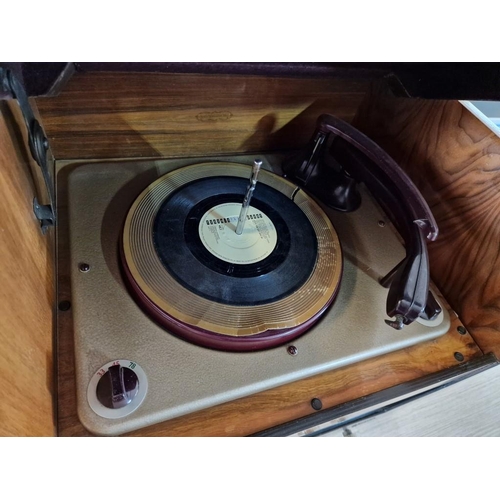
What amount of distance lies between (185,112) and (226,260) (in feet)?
1.14

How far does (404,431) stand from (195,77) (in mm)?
874

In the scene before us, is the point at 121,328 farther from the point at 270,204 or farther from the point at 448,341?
the point at 448,341

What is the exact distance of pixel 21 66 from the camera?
21.4 inches

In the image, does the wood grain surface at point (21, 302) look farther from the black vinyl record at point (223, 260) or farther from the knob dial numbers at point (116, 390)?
the black vinyl record at point (223, 260)

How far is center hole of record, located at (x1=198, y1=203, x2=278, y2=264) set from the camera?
2.46ft

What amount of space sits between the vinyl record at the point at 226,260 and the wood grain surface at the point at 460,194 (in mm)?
246

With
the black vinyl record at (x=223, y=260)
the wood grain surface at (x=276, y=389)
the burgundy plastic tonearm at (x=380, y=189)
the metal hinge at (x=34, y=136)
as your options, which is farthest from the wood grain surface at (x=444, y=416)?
the metal hinge at (x=34, y=136)

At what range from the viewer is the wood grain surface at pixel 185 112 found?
78 cm

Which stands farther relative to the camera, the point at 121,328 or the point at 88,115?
the point at 88,115

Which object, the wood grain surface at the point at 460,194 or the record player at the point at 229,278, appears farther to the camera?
the wood grain surface at the point at 460,194

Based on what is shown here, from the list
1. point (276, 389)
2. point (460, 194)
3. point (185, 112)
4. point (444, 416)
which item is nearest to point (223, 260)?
point (276, 389)

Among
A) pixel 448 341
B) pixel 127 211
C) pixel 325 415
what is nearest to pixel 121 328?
pixel 127 211

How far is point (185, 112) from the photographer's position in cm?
87

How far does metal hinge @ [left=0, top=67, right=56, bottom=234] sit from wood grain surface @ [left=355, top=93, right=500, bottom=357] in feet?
2.42
